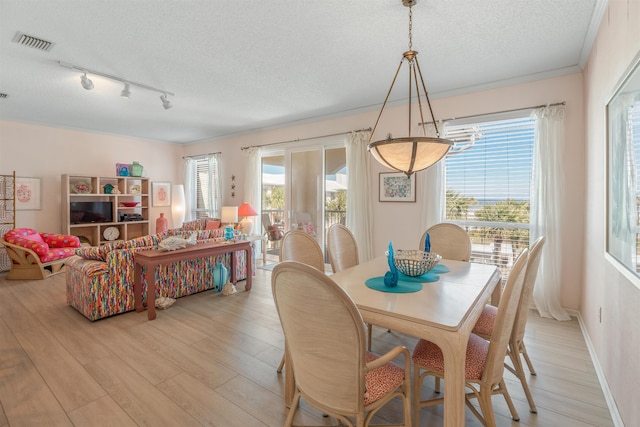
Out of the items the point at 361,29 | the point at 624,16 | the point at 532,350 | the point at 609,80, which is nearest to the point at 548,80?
the point at 609,80

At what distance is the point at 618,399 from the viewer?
68.7 inches

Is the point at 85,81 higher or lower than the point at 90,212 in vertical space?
higher

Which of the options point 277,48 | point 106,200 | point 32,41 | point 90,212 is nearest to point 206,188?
point 106,200

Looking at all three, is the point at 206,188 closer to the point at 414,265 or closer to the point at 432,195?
the point at 432,195

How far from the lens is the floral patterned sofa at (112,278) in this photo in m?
3.15

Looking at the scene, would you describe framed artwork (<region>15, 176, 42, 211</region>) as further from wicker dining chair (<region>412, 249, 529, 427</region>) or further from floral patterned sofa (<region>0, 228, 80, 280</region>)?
wicker dining chair (<region>412, 249, 529, 427</region>)

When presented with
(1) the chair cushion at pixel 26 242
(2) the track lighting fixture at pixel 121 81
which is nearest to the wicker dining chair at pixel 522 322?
(2) the track lighting fixture at pixel 121 81

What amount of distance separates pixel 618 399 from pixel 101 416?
3042 mm

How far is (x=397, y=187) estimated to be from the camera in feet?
14.4

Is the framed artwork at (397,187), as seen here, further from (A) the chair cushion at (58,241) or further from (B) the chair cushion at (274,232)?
(A) the chair cushion at (58,241)

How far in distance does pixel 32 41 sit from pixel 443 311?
3.92 m

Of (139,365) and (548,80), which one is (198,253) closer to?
(139,365)

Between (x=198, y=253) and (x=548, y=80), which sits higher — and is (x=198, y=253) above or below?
below

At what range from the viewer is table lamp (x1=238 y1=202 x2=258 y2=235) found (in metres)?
5.55
